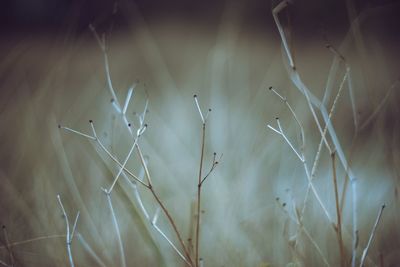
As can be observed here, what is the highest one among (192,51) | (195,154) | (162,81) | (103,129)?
(192,51)

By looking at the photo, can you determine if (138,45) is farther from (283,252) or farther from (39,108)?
(283,252)

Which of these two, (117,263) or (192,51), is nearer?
(117,263)

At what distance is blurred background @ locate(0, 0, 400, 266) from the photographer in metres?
0.84

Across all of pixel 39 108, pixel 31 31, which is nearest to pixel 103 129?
pixel 39 108

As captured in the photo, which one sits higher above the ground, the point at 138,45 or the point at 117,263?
the point at 138,45

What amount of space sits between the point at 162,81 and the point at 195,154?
551 millimetres

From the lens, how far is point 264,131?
1281 millimetres

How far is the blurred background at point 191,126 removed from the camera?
0.84m

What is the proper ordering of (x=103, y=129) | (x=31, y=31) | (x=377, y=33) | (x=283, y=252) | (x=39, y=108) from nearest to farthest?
(x=283, y=252), (x=103, y=129), (x=39, y=108), (x=377, y=33), (x=31, y=31)

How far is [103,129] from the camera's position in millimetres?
1219

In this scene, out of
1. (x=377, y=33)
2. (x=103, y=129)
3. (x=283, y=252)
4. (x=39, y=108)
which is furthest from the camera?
(x=377, y=33)

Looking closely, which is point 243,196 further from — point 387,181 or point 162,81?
point 162,81

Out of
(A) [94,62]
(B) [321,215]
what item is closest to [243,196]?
(B) [321,215]

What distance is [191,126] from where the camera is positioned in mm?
1506
